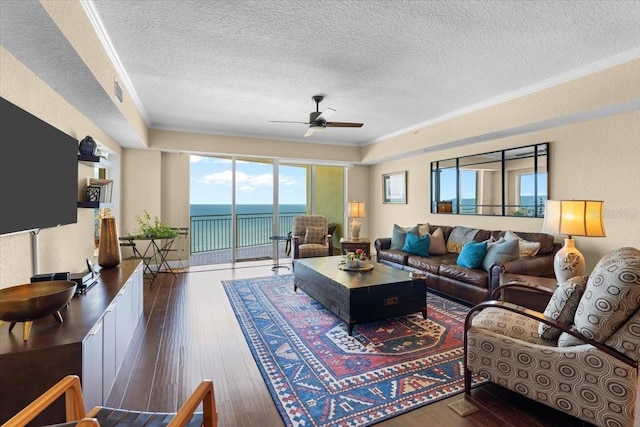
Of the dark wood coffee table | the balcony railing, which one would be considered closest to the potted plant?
the balcony railing

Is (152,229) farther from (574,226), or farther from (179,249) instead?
(574,226)

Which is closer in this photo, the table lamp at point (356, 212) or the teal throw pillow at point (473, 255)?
the teal throw pillow at point (473, 255)

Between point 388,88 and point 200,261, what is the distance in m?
4.99

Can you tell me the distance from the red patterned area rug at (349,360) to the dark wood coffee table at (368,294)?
153 millimetres

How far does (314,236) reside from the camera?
19.3 ft

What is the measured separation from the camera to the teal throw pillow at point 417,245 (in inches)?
187

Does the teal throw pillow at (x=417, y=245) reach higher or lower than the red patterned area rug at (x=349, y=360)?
higher

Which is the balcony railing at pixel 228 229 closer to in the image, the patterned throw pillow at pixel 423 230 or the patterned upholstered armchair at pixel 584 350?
the patterned throw pillow at pixel 423 230

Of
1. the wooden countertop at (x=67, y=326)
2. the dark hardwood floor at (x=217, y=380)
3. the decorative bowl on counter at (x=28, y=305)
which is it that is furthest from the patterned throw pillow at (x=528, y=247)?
the decorative bowl on counter at (x=28, y=305)

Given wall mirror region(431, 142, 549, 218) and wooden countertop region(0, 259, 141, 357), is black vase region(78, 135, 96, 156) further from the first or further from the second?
wall mirror region(431, 142, 549, 218)

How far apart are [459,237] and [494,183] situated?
976 millimetres

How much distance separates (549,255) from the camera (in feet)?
12.1

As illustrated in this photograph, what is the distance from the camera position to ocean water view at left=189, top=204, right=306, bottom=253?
21.1 ft

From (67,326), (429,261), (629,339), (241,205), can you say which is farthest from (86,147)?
(429,261)
